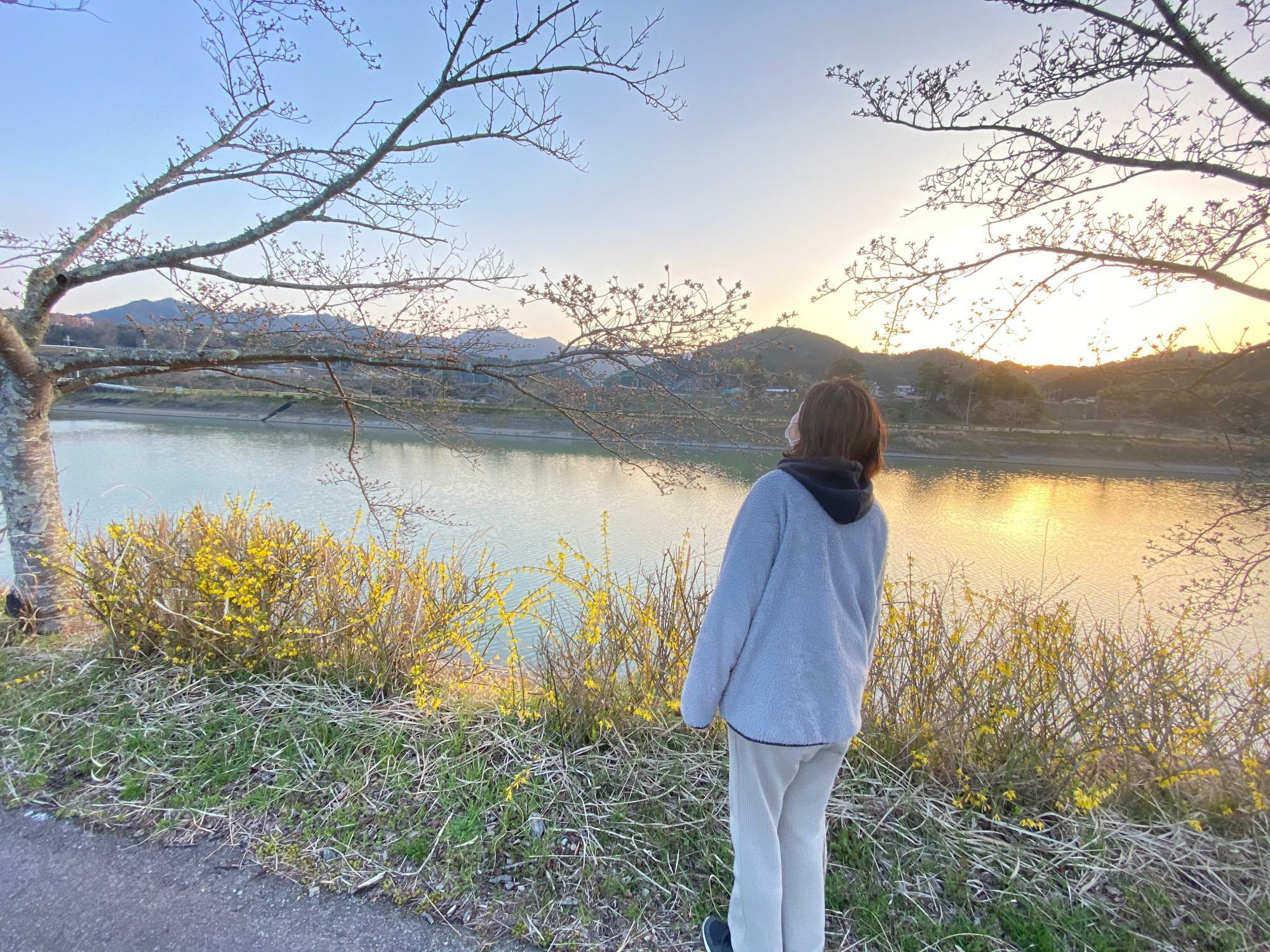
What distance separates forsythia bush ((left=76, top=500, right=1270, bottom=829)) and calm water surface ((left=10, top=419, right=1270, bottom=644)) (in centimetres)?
76

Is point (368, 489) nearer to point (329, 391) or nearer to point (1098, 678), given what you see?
point (329, 391)

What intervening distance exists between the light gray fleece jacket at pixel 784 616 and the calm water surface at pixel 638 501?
169 centimetres

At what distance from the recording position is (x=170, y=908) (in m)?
1.40

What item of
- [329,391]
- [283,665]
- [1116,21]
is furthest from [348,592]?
[1116,21]

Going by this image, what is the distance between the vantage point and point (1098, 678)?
7.23 feet

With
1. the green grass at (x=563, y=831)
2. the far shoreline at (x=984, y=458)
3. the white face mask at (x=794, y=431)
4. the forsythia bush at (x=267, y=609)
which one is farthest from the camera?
the far shoreline at (x=984, y=458)

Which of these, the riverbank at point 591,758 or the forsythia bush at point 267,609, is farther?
the forsythia bush at point 267,609

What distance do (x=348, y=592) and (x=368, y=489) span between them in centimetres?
85

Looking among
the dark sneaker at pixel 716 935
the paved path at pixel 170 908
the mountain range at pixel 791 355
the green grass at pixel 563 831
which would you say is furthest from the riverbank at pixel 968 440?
the dark sneaker at pixel 716 935

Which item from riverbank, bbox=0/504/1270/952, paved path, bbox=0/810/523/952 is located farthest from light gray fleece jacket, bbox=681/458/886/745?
paved path, bbox=0/810/523/952

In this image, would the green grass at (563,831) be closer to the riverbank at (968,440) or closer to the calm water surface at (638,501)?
the calm water surface at (638,501)

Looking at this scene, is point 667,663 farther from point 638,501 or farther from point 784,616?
point 638,501

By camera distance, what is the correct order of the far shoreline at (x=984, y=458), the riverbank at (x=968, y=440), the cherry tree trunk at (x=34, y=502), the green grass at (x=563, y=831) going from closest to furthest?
the green grass at (x=563, y=831)
the cherry tree trunk at (x=34, y=502)
the riverbank at (x=968, y=440)
the far shoreline at (x=984, y=458)

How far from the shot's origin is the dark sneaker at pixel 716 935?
1.35 meters
